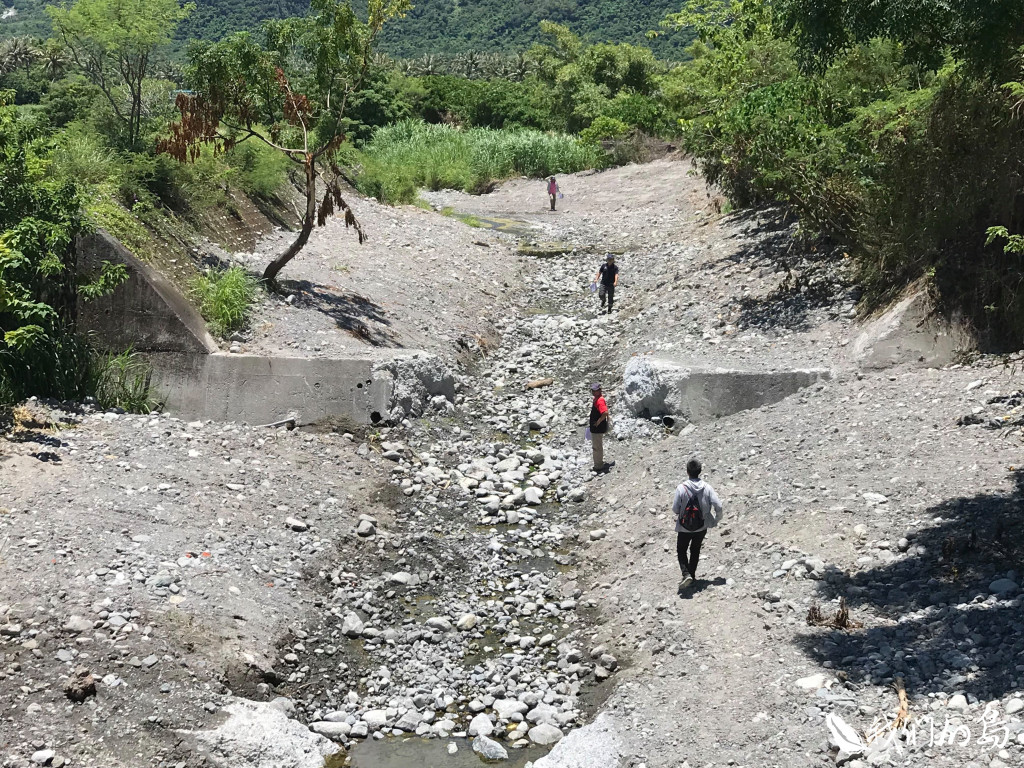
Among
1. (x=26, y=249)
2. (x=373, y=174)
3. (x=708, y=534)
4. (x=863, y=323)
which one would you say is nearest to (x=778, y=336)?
(x=863, y=323)

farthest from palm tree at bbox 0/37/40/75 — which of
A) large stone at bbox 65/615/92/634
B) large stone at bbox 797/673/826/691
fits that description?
large stone at bbox 797/673/826/691

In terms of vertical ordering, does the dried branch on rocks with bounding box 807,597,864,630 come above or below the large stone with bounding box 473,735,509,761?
above

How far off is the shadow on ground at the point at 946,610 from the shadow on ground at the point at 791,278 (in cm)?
624

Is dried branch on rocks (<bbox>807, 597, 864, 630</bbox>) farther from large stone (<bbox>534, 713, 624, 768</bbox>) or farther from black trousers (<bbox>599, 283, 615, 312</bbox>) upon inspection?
black trousers (<bbox>599, 283, 615, 312</bbox>)

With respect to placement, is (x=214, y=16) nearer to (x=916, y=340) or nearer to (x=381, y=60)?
(x=381, y=60)

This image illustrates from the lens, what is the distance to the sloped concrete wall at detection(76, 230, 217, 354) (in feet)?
Result: 45.4

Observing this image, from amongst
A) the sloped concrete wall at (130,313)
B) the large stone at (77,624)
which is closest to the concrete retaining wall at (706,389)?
the sloped concrete wall at (130,313)

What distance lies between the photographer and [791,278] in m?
16.8

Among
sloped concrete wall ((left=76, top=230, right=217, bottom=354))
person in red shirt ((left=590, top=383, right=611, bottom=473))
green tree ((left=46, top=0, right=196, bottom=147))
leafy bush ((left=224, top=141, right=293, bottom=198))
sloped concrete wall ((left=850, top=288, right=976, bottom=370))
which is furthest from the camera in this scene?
leafy bush ((left=224, top=141, right=293, bottom=198))

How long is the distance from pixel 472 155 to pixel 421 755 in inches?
1276

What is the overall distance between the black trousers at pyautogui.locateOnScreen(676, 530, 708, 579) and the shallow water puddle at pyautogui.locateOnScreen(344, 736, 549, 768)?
217 cm

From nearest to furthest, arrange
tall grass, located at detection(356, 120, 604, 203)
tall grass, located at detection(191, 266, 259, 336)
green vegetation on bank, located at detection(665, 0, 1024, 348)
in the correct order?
green vegetation on bank, located at detection(665, 0, 1024, 348) < tall grass, located at detection(191, 266, 259, 336) < tall grass, located at detection(356, 120, 604, 203)

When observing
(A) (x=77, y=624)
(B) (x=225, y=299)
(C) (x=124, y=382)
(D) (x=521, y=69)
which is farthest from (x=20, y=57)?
(A) (x=77, y=624)

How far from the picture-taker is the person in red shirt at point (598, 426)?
12977 millimetres
